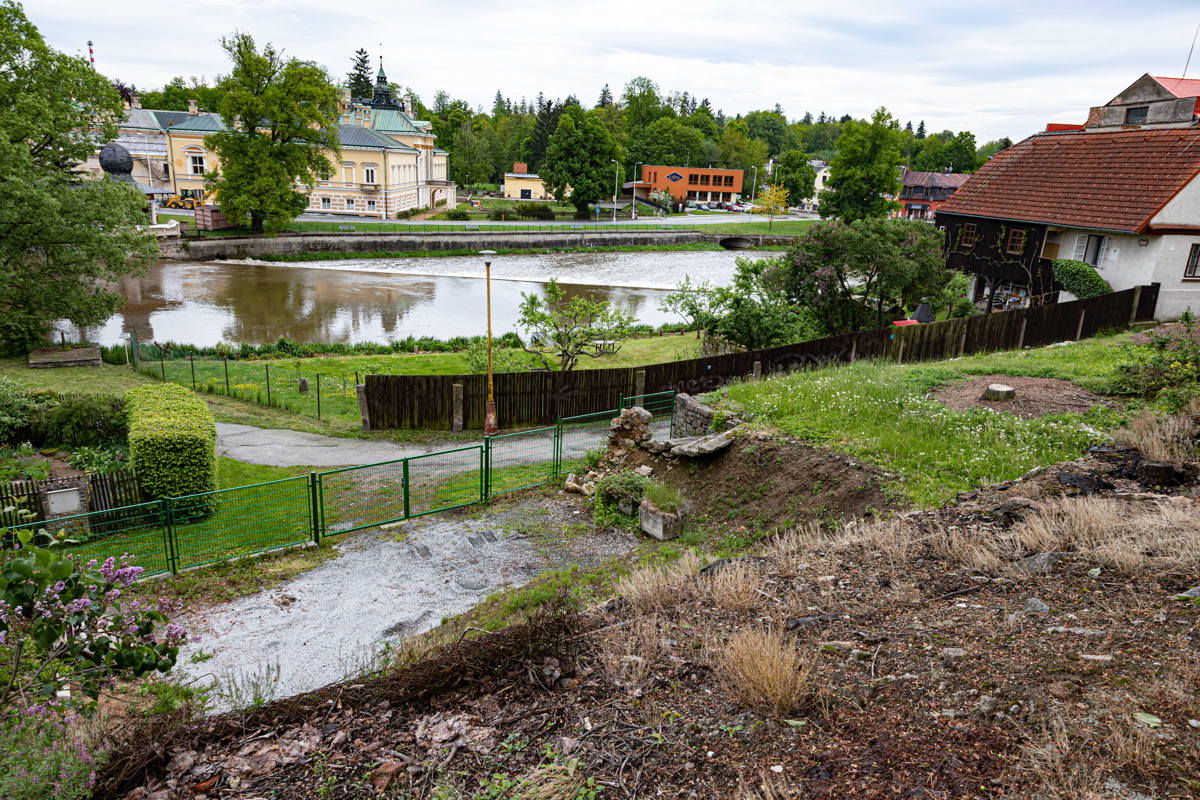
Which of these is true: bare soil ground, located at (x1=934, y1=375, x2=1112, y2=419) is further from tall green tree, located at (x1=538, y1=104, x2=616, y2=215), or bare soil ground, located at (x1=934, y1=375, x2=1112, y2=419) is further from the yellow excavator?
the yellow excavator

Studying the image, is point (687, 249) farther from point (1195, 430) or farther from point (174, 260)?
point (1195, 430)

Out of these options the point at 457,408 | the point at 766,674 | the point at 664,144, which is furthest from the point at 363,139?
the point at 766,674

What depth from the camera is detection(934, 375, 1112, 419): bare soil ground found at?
15.2 metres

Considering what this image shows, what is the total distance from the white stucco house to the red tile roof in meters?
0.05

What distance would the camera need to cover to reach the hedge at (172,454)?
45.6ft

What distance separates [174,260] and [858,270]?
47.0m

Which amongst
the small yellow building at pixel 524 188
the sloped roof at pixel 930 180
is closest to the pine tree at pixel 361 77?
the small yellow building at pixel 524 188

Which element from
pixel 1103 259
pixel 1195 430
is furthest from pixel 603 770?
pixel 1103 259

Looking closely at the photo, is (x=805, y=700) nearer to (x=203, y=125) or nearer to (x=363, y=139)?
(x=363, y=139)

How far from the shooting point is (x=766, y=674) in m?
5.65

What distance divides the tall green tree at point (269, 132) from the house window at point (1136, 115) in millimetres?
47098

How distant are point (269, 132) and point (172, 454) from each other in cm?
4775

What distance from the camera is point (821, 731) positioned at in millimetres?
5254

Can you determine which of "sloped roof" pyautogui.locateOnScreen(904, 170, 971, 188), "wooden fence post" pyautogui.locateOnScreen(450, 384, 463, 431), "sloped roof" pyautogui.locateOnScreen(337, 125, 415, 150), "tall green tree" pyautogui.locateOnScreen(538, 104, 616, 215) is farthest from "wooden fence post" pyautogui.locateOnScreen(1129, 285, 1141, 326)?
"sloped roof" pyautogui.locateOnScreen(904, 170, 971, 188)
